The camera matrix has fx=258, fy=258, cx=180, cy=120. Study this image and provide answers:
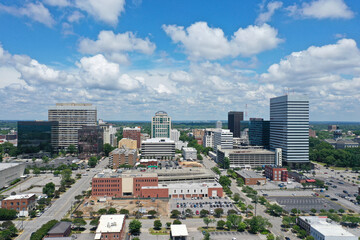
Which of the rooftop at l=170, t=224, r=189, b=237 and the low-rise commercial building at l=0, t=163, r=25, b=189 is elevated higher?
the low-rise commercial building at l=0, t=163, r=25, b=189

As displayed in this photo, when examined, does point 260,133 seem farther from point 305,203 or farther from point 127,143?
point 127,143

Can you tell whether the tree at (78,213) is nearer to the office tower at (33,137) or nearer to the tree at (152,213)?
the tree at (152,213)

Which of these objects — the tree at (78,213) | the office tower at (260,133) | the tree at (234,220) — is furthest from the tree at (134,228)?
the office tower at (260,133)


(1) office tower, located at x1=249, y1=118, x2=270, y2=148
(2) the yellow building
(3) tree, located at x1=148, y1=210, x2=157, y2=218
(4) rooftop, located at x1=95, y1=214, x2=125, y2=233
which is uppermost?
(1) office tower, located at x1=249, y1=118, x2=270, y2=148

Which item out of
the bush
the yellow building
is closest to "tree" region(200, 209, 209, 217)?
the bush

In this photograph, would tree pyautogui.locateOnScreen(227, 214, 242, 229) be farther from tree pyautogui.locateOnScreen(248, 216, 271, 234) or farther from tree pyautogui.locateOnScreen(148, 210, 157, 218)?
tree pyautogui.locateOnScreen(148, 210, 157, 218)

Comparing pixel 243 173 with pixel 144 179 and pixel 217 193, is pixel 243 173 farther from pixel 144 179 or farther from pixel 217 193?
pixel 144 179

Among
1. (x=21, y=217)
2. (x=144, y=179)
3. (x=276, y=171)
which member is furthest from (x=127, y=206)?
(x=276, y=171)
